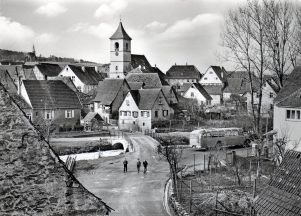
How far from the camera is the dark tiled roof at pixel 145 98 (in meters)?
63.8

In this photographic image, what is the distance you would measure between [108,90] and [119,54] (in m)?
31.9

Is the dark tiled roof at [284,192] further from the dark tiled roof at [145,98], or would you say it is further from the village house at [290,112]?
the dark tiled roof at [145,98]

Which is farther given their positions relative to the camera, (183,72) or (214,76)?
(183,72)

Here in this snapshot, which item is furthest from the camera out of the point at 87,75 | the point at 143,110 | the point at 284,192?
the point at 87,75

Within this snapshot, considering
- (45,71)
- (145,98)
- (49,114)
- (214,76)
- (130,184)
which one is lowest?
(130,184)

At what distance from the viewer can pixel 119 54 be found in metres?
103

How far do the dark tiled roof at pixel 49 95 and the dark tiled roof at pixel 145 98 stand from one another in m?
7.99

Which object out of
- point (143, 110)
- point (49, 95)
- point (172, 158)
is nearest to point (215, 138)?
point (172, 158)

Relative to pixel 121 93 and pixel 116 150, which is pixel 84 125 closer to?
pixel 121 93

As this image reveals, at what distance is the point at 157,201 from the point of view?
26.4 meters

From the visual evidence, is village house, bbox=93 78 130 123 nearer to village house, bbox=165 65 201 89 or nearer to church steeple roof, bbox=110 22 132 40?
church steeple roof, bbox=110 22 132 40

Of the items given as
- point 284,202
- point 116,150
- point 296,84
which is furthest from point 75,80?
point 284,202

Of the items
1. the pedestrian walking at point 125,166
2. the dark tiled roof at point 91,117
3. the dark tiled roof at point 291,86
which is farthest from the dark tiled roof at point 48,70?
the dark tiled roof at point 291,86

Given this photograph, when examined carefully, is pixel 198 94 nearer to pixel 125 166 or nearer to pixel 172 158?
pixel 125 166
